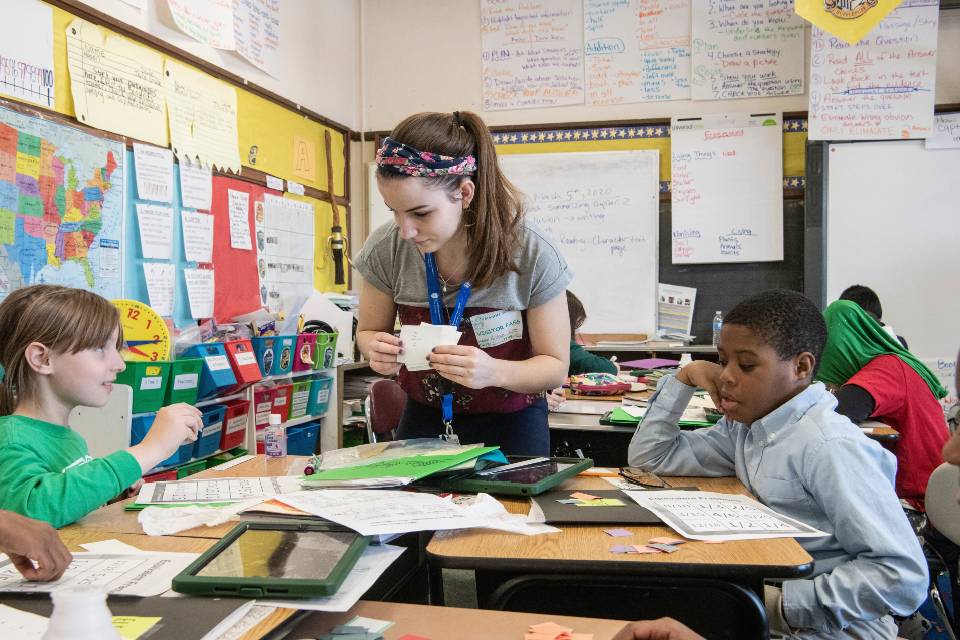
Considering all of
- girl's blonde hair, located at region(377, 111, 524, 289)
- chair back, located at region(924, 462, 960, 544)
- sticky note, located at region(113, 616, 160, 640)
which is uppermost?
girl's blonde hair, located at region(377, 111, 524, 289)

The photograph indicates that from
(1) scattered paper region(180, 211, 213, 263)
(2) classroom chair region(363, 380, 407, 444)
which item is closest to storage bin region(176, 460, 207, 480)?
(2) classroom chair region(363, 380, 407, 444)

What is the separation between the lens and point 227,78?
12.3 feet

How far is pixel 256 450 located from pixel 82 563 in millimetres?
2463

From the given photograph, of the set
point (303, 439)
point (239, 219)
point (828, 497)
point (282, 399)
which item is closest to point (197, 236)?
point (239, 219)

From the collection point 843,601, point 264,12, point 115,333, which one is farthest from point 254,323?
point 843,601

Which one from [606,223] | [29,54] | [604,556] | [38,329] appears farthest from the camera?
[606,223]

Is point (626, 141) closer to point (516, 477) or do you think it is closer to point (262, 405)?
point (262, 405)

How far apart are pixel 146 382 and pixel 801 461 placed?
215 centimetres

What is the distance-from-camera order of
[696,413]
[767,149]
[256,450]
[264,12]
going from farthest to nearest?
[767,149]
[264,12]
[256,450]
[696,413]

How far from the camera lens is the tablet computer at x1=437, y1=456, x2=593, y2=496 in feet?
4.42

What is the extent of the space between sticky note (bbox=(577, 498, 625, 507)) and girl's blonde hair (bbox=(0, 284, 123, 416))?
3.41 feet

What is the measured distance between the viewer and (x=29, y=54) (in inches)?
104

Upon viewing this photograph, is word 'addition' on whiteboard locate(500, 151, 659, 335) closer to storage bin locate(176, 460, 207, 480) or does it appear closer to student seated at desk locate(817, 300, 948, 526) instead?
student seated at desk locate(817, 300, 948, 526)

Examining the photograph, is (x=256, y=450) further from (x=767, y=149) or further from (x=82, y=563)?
(x=767, y=149)
